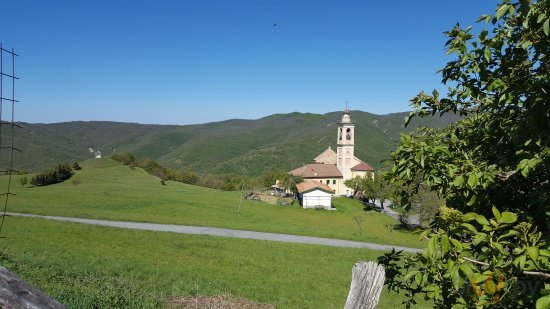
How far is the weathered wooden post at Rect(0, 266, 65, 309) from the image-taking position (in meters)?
2.87

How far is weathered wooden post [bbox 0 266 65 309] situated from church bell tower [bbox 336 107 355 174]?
88.5 meters

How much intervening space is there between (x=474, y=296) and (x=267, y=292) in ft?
43.2

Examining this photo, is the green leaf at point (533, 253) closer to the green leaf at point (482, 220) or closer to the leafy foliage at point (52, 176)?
the green leaf at point (482, 220)

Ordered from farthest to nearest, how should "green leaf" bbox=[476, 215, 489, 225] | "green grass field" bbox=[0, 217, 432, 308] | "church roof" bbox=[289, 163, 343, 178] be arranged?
"church roof" bbox=[289, 163, 343, 178], "green grass field" bbox=[0, 217, 432, 308], "green leaf" bbox=[476, 215, 489, 225]

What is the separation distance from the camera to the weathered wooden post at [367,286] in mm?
3760

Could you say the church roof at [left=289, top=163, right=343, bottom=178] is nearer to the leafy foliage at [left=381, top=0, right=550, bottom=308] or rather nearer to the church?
the church

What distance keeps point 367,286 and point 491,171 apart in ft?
5.24

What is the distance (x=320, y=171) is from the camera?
9200cm

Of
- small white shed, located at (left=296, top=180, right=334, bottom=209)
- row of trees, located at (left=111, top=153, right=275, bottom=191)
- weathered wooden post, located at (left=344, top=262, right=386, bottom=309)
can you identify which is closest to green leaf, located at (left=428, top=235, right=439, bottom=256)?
weathered wooden post, located at (left=344, top=262, right=386, bottom=309)

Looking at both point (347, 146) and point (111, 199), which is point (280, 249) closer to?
point (111, 199)

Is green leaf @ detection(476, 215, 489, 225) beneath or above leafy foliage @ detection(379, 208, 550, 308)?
above

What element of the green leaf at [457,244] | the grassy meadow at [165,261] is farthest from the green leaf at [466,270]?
the grassy meadow at [165,261]

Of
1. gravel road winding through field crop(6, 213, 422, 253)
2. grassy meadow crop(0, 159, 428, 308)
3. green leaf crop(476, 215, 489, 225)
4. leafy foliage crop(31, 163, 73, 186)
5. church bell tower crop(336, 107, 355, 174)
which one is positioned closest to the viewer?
green leaf crop(476, 215, 489, 225)

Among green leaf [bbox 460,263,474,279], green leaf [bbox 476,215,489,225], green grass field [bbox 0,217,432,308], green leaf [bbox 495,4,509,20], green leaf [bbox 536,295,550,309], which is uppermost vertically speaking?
green leaf [bbox 495,4,509,20]
